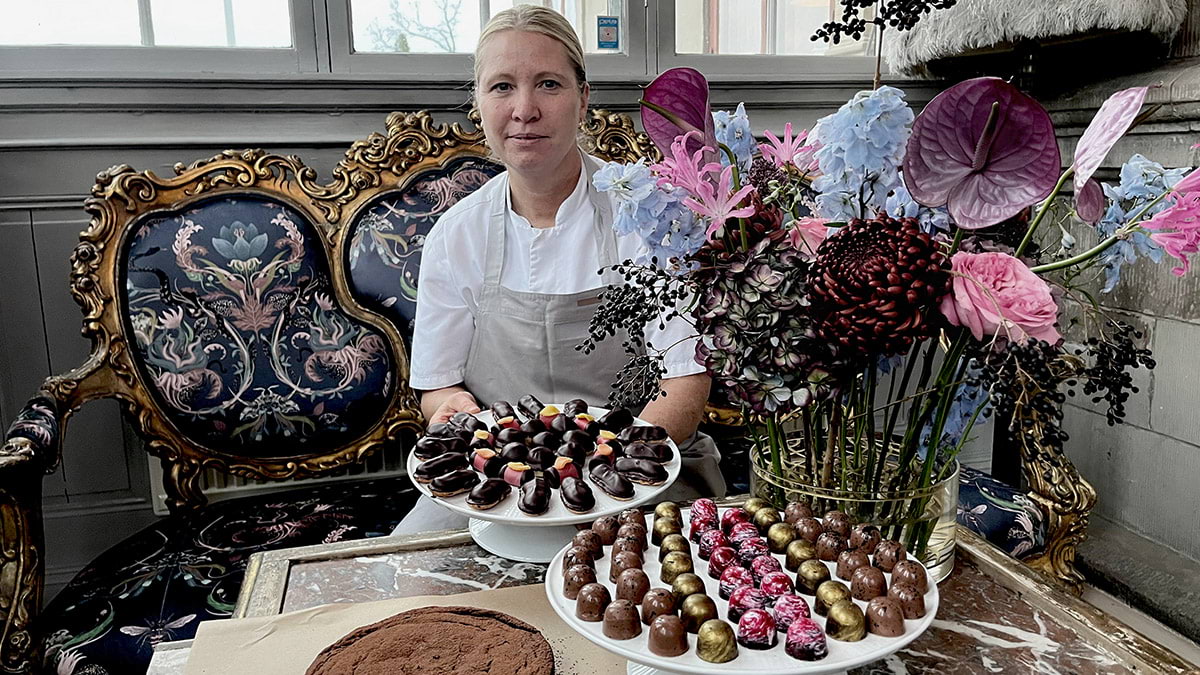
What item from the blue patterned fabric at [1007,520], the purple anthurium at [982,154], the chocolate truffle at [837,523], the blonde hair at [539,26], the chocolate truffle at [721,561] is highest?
the blonde hair at [539,26]

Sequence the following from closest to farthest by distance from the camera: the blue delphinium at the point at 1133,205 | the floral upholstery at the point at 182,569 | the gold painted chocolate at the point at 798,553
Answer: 1. the blue delphinium at the point at 1133,205
2. the gold painted chocolate at the point at 798,553
3. the floral upholstery at the point at 182,569

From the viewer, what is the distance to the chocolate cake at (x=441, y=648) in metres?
0.73

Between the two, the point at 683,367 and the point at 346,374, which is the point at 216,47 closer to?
the point at 346,374

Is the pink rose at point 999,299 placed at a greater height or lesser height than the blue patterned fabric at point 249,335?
greater

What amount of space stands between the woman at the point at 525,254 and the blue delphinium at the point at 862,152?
0.80 meters

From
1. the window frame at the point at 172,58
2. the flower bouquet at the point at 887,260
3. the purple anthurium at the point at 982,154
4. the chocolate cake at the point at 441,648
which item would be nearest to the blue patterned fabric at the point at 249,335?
the window frame at the point at 172,58

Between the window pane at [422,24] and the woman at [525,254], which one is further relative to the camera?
the window pane at [422,24]

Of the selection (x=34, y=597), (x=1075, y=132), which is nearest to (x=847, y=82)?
(x=1075, y=132)

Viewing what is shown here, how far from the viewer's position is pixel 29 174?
6.27 feet

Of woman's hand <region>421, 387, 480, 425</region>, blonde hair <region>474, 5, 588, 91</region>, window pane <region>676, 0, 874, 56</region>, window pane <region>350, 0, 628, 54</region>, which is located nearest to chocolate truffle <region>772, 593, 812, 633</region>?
woman's hand <region>421, 387, 480, 425</region>

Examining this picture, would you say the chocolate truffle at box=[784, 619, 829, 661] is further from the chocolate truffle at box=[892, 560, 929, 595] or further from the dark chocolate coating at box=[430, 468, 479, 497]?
the dark chocolate coating at box=[430, 468, 479, 497]

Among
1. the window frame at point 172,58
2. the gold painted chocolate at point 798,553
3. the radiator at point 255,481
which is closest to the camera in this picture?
the gold painted chocolate at point 798,553

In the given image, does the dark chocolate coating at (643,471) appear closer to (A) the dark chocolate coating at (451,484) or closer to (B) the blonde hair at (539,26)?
(A) the dark chocolate coating at (451,484)

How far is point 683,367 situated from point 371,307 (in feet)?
2.45
